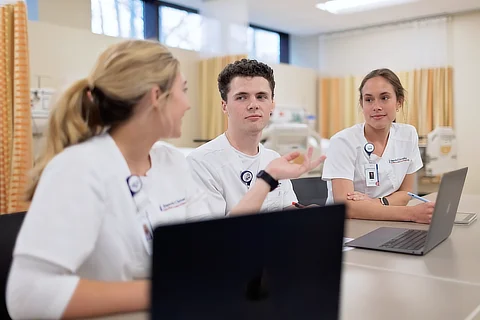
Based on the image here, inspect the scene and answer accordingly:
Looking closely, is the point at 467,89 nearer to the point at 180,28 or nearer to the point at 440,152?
the point at 440,152

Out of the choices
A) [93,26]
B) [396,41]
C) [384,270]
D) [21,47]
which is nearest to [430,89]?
[396,41]

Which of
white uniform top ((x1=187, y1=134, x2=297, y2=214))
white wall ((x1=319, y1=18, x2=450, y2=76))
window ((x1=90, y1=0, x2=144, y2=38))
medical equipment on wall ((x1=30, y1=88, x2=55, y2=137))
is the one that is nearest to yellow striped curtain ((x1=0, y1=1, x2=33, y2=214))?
medical equipment on wall ((x1=30, y1=88, x2=55, y2=137))

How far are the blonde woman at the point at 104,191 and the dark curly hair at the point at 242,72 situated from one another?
773 millimetres

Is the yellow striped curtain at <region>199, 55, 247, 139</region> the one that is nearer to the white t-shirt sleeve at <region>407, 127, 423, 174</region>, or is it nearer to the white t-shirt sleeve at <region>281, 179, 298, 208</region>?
the white t-shirt sleeve at <region>407, 127, 423, 174</region>

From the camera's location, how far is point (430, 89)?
18.0ft

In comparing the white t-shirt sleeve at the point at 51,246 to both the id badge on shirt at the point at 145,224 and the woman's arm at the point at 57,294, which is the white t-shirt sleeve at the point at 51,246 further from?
the id badge on shirt at the point at 145,224

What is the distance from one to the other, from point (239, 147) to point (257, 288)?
51.1 inches

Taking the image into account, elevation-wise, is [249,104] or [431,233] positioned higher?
[249,104]

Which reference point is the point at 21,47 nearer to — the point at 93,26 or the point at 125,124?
the point at 93,26

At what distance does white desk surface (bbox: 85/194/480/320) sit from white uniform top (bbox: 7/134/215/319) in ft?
0.47

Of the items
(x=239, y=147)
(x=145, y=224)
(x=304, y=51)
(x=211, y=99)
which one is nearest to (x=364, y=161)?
(x=239, y=147)

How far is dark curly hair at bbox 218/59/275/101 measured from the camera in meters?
1.88

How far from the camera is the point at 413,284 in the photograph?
3.61 ft

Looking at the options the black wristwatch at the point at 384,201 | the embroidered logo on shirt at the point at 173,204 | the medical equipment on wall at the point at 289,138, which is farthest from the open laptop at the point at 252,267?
the medical equipment on wall at the point at 289,138
